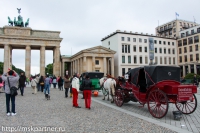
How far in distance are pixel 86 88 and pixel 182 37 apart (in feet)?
238

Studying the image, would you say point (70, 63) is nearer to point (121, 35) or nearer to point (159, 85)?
point (121, 35)

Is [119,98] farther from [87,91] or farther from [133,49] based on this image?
[133,49]

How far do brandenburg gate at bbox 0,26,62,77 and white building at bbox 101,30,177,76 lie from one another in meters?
22.8

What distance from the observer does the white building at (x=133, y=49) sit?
210 feet

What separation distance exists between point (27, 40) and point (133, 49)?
3658 cm

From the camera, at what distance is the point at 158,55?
70188 millimetres

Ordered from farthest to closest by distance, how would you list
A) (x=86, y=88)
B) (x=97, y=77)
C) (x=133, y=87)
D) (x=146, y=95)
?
(x=97, y=77)
(x=86, y=88)
(x=133, y=87)
(x=146, y=95)

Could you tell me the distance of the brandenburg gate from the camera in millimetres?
47281

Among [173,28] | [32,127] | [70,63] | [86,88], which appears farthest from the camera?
[173,28]

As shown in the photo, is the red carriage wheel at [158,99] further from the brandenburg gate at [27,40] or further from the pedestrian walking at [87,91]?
the brandenburg gate at [27,40]

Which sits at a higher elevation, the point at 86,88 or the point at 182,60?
the point at 182,60

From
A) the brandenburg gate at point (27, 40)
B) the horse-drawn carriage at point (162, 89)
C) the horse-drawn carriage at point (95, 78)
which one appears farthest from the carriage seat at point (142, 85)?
the brandenburg gate at point (27, 40)

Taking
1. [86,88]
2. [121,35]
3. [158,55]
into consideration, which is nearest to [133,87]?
[86,88]

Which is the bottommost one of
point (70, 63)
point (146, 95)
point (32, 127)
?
point (32, 127)
